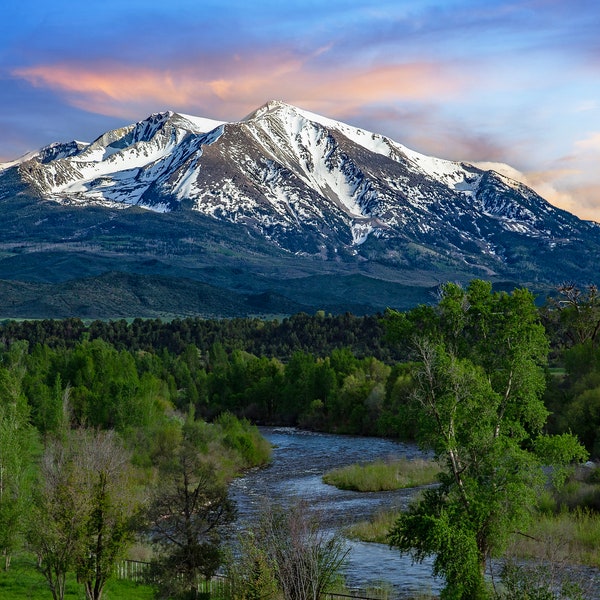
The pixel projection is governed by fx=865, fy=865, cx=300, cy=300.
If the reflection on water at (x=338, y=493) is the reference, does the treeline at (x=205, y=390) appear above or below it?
above

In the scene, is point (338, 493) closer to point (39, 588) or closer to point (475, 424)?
point (39, 588)

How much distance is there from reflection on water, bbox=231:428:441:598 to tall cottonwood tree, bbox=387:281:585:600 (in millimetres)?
10363

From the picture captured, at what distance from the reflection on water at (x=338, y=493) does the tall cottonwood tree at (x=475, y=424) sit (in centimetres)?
1036

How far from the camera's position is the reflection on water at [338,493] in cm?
5003

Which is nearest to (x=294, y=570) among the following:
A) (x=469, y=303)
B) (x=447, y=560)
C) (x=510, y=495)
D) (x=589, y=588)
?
(x=447, y=560)

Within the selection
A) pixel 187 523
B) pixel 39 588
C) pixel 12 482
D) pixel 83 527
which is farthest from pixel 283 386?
pixel 83 527

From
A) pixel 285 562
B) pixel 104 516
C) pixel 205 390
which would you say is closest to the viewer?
pixel 285 562

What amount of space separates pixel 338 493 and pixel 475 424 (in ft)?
143

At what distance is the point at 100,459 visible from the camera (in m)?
47.3

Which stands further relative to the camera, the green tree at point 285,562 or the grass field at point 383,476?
the grass field at point 383,476

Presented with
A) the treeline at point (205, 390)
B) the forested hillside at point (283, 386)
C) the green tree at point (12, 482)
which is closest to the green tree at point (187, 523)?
the green tree at point (12, 482)

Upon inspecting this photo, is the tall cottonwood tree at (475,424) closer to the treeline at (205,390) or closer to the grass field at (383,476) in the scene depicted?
the grass field at (383,476)

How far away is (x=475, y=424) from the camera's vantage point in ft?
122

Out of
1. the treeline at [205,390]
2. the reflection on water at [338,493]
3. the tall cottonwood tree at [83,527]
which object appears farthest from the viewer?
A: the treeline at [205,390]
